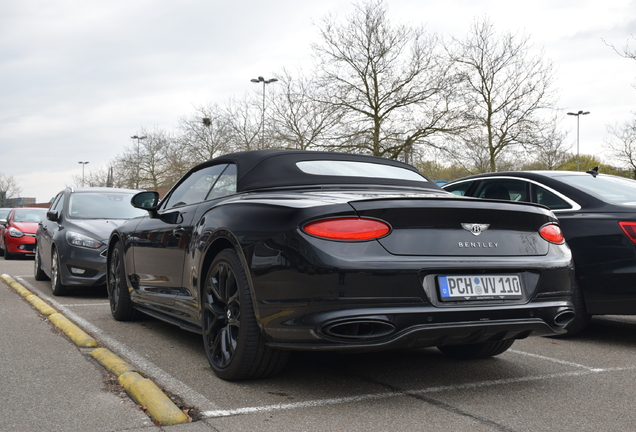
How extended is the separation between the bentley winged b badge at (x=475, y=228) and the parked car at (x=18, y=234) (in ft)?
54.5

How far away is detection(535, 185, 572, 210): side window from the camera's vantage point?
587cm

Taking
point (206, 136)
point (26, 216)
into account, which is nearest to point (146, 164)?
point (206, 136)

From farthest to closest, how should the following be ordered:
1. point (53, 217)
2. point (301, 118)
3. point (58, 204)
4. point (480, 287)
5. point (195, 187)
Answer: point (301, 118) → point (58, 204) → point (53, 217) → point (195, 187) → point (480, 287)

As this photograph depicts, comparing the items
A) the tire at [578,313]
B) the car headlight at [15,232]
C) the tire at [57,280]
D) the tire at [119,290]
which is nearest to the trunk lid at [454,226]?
the tire at [578,313]

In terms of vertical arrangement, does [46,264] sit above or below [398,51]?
below

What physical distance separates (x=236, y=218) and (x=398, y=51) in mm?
27038

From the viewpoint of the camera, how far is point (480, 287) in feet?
11.6

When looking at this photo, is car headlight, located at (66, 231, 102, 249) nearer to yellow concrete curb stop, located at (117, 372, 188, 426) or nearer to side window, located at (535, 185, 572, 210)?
yellow concrete curb stop, located at (117, 372, 188, 426)

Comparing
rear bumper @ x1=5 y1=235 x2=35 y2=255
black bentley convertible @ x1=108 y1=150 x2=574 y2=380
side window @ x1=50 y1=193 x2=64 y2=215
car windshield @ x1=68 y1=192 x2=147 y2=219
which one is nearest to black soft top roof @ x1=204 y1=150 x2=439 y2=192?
black bentley convertible @ x1=108 y1=150 x2=574 y2=380

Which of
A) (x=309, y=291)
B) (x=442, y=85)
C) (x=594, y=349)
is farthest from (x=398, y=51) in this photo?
(x=309, y=291)

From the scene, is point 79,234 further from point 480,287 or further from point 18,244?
point 18,244

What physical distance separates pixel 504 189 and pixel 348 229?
12.2 ft

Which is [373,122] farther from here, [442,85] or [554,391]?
[554,391]

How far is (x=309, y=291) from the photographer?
3344 millimetres
